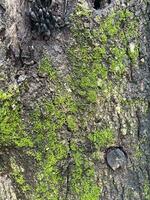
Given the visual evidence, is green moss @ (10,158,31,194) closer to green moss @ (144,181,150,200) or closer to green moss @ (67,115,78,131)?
green moss @ (67,115,78,131)

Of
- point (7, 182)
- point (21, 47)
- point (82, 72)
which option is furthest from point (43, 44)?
point (7, 182)

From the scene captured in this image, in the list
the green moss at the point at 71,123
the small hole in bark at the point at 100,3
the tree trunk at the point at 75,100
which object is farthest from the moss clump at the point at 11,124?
the small hole in bark at the point at 100,3

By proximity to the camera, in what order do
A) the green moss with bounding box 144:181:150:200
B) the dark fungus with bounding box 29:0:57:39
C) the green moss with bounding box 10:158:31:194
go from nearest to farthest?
1. the dark fungus with bounding box 29:0:57:39
2. the green moss with bounding box 10:158:31:194
3. the green moss with bounding box 144:181:150:200

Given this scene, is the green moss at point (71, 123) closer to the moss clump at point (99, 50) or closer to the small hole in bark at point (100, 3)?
the moss clump at point (99, 50)

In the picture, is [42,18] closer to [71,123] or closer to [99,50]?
[99,50]

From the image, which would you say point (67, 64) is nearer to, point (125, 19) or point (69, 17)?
point (69, 17)

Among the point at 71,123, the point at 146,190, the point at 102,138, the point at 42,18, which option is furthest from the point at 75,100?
the point at 146,190

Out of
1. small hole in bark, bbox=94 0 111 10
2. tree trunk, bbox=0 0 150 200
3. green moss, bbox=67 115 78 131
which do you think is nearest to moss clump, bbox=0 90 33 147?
tree trunk, bbox=0 0 150 200
